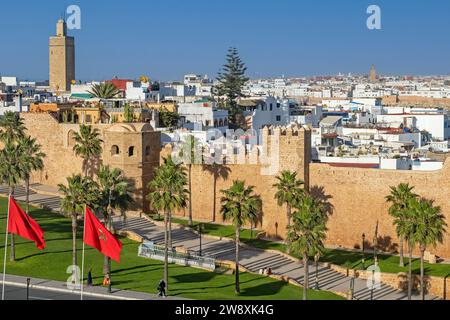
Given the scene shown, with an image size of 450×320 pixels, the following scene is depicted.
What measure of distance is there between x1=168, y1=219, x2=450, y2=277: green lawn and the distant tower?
6408 cm

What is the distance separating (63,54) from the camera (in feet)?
343

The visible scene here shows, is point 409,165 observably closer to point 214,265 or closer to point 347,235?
point 347,235

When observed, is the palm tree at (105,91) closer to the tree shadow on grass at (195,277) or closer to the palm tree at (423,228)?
the tree shadow on grass at (195,277)

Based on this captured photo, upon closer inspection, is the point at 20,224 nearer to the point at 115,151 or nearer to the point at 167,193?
the point at 167,193

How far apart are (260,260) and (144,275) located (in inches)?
244

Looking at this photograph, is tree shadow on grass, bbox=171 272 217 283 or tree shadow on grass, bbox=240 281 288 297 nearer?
tree shadow on grass, bbox=240 281 288 297

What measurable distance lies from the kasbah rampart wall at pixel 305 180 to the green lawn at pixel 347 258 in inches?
40.1

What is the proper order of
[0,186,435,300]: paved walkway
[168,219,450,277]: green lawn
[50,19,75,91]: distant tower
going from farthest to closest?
1. [50,19,75,91]: distant tower
2. [168,219,450,277]: green lawn
3. [0,186,435,300]: paved walkway

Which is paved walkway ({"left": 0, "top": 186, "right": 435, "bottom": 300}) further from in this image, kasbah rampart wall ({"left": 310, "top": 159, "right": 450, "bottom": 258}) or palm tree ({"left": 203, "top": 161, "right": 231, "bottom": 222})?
kasbah rampart wall ({"left": 310, "top": 159, "right": 450, "bottom": 258})

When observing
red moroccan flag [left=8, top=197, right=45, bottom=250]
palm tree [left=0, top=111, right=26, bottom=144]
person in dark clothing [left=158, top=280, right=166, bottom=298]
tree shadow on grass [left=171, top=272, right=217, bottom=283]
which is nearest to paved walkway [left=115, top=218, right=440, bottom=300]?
tree shadow on grass [left=171, top=272, right=217, bottom=283]

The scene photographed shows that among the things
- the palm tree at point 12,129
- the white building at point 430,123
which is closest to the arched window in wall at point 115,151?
the palm tree at point 12,129

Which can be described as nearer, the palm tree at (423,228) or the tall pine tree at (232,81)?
the palm tree at (423,228)

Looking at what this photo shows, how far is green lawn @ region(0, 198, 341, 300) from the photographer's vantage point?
103ft

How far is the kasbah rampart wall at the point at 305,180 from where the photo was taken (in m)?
38.2
